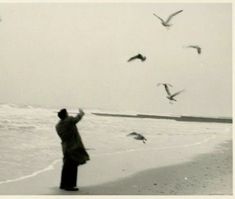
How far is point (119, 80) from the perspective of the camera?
23.6ft

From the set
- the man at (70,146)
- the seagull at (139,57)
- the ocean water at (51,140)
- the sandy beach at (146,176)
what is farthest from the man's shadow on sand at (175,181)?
the seagull at (139,57)

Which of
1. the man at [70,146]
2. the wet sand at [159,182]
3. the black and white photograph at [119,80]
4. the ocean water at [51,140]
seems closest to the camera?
the man at [70,146]

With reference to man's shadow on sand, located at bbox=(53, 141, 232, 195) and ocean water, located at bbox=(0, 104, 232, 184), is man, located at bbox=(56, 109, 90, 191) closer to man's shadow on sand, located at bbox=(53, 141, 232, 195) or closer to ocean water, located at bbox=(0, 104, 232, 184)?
man's shadow on sand, located at bbox=(53, 141, 232, 195)

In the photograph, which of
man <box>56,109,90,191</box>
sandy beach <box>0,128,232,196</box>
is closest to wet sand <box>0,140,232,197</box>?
sandy beach <box>0,128,232,196</box>

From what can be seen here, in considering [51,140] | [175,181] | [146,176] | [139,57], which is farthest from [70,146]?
[51,140]

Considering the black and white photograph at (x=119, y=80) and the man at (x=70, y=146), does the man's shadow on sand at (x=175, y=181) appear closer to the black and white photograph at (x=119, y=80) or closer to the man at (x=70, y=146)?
the black and white photograph at (x=119, y=80)

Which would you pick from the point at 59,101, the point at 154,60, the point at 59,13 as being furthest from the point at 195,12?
the point at 59,101

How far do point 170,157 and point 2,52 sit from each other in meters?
2.45

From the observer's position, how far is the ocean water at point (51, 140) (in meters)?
7.11

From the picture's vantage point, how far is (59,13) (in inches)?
259

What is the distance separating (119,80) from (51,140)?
6.34ft

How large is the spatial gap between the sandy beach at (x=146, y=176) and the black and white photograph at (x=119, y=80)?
0.04 ft

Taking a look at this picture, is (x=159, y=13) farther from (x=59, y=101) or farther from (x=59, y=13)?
(x=59, y=101)

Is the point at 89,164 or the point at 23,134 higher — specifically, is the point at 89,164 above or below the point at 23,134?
below
